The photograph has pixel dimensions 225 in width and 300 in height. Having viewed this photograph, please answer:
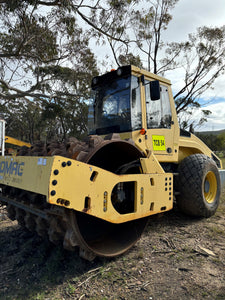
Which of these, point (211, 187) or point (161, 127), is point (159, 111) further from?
point (211, 187)

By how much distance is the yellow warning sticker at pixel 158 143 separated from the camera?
3.79 meters

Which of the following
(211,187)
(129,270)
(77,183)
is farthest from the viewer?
(211,187)

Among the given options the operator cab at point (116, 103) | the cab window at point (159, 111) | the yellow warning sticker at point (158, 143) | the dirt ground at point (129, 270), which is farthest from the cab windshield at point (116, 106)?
the dirt ground at point (129, 270)

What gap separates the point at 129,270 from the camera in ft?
8.91

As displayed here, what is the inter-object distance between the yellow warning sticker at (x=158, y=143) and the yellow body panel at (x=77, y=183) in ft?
2.40

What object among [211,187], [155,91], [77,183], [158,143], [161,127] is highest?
[155,91]

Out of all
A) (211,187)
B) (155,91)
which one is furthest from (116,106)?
(211,187)

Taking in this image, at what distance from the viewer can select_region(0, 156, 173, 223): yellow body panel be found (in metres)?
2.09

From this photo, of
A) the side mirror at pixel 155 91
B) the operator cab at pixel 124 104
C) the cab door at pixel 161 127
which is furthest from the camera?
Result: the cab door at pixel 161 127

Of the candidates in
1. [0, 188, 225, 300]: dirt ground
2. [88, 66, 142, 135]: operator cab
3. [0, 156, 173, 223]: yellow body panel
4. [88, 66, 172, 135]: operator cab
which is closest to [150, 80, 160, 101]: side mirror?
[88, 66, 172, 135]: operator cab

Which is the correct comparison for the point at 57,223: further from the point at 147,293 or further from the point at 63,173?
the point at 147,293

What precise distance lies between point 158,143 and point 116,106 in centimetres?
88

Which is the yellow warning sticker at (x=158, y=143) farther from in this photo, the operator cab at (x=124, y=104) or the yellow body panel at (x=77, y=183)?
the yellow body panel at (x=77, y=183)

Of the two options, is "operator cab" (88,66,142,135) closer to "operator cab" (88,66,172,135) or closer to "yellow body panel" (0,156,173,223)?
"operator cab" (88,66,172,135)
